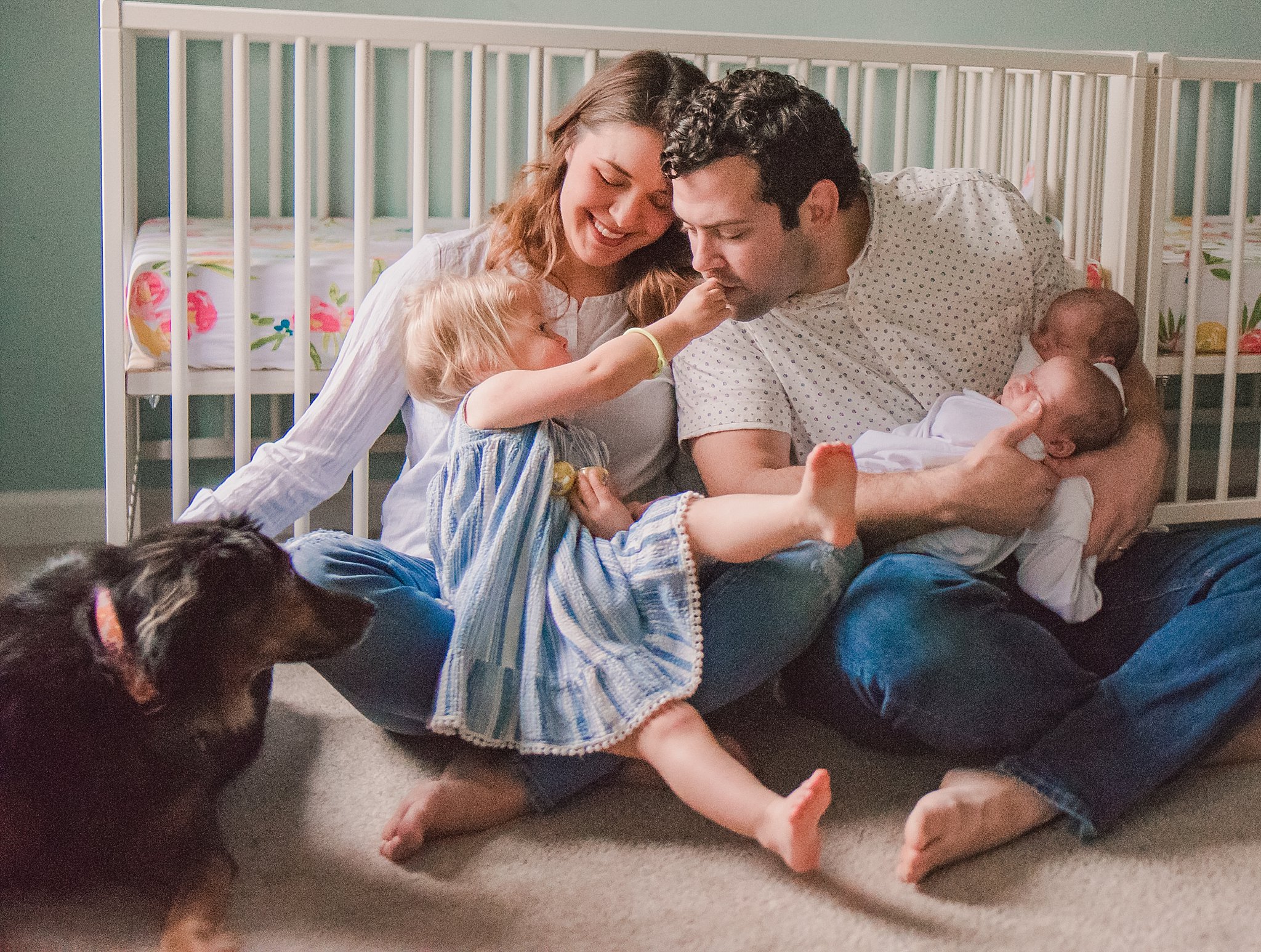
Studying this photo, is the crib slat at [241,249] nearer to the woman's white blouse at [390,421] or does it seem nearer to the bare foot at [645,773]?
→ the woman's white blouse at [390,421]

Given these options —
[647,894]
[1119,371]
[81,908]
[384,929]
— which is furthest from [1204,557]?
[81,908]

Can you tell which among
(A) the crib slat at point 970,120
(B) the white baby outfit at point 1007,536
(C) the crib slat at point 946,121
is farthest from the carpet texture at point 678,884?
(A) the crib slat at point 970,120

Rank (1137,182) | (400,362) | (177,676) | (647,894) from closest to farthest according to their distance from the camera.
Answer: (177,676) < (647,894) < (400,362) < (1137,182)

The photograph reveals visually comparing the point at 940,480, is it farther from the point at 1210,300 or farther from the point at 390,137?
the point at 390,137

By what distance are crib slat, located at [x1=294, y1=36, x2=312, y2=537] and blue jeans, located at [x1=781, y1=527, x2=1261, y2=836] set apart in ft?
2.70

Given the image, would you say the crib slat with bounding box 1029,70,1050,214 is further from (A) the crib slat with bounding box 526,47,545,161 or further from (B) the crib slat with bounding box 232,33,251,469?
(B) the crib slat with bounding box 232,33,251,469

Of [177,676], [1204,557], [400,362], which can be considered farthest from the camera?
[400,362]

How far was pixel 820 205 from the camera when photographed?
1495mm

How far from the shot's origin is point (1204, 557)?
4.54ft

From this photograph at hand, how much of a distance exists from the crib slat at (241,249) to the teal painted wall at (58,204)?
91cm

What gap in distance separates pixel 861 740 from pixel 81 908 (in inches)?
34.5

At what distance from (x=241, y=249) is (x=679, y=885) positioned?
1.07 meters

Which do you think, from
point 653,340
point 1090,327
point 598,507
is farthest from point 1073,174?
point 598,507

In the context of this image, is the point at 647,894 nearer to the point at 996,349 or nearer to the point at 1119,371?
the point at 996,349
